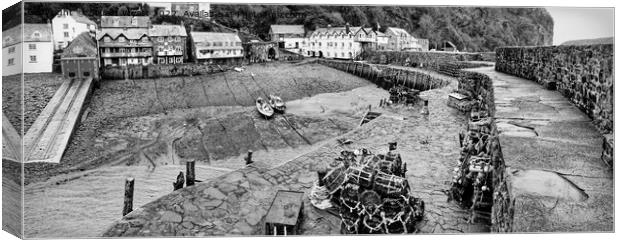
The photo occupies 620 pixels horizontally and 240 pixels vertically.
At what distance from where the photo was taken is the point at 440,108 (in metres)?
9.08

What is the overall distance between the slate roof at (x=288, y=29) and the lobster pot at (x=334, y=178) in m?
3.60

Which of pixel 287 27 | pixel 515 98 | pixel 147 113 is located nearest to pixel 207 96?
pixel 147 113

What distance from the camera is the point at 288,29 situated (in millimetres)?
8758

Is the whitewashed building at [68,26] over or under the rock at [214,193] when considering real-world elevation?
over

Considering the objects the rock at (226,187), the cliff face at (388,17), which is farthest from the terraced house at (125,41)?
the rock at (226,187)

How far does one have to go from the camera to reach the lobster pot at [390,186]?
16.7ft

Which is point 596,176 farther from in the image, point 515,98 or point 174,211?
point 174,211

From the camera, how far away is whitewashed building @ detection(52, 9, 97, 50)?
235 inches

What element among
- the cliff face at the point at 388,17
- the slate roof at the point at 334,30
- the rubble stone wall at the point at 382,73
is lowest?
the rubble stone wall at the point at 382,73

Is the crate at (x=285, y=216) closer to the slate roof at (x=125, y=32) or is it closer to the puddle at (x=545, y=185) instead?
the puddle at (x=545, y=185)

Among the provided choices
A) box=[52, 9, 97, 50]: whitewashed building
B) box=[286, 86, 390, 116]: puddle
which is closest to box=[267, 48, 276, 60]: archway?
box=[286, 86, 390, 116]: puddle

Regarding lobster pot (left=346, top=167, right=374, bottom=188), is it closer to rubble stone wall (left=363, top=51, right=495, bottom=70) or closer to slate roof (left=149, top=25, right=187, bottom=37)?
slate roof (left=149, top=25, right=187, bottom=37)

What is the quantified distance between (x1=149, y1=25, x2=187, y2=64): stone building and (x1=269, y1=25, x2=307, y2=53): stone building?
182 cm

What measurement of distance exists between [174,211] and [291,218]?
5.30 feet
